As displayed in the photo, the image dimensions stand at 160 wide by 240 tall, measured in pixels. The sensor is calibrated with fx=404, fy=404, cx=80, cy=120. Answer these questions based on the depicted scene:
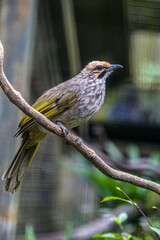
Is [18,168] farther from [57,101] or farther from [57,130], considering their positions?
[57,130]

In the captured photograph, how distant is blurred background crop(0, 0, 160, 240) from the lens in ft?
11.7

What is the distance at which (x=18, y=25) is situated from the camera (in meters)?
3.61

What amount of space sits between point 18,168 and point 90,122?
8.10 ft

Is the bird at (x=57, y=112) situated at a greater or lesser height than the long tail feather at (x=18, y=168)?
greater

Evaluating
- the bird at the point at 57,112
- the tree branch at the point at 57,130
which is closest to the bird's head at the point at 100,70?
the bird at the point at 57,112

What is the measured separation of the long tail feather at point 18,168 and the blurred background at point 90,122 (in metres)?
0.49

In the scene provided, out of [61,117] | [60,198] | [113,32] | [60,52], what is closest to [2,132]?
[61,117]

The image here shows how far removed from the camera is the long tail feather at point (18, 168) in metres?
2.70

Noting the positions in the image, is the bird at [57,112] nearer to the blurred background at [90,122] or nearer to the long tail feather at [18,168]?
the long tail feather at [18,168]

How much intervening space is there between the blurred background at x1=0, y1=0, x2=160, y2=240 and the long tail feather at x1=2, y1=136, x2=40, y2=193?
1.61ft

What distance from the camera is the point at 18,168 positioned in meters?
2.78

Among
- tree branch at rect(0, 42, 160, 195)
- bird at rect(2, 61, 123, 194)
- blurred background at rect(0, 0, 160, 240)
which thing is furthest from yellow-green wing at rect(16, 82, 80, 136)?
blurred background at rect(0, 0, 160, 240)

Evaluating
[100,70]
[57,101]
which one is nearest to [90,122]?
[100,70]

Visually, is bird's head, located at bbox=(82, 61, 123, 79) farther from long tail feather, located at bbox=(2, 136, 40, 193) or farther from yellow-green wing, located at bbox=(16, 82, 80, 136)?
long tail feather, located at bbox=(2, 136, 40, 193)
